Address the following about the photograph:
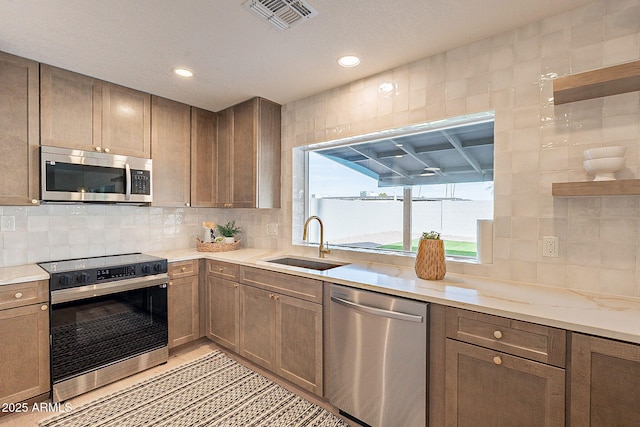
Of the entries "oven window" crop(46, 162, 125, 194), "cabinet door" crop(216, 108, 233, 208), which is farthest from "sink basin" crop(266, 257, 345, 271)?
"oven window" crop(46, 162, 125, 194)

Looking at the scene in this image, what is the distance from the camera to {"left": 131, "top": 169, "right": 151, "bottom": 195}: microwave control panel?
9.16 ft

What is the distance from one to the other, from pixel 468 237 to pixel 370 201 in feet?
3.01

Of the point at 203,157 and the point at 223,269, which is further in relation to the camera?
the point at 203,157

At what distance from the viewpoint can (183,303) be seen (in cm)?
289

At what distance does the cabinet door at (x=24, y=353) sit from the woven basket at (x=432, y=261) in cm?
259

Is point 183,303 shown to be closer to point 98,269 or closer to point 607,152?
point 98,269

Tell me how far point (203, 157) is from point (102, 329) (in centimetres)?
189

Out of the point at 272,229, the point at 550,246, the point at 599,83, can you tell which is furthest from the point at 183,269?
the point at 599,83

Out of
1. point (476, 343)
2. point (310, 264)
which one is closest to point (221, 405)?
point (310, 264)

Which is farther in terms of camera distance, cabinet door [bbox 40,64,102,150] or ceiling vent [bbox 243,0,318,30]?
cabinet door [bbox 40,64,102,150]

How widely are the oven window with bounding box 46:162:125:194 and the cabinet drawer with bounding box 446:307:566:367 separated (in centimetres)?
279

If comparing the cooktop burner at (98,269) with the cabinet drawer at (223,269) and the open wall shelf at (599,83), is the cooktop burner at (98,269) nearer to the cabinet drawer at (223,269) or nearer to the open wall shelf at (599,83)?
the cabinet drawer at (223,269)

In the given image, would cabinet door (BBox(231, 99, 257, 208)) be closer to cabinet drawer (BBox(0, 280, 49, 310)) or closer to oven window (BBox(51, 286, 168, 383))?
oven window (BBox(51, 286, 168, 383))

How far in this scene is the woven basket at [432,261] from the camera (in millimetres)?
1957
